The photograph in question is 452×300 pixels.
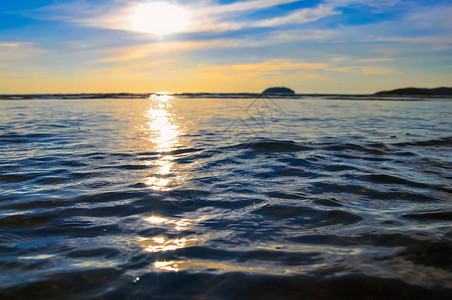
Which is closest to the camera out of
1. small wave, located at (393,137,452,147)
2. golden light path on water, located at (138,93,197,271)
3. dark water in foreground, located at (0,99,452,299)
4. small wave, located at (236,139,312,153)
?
dark water in foreground, located at (0,99,452,299)

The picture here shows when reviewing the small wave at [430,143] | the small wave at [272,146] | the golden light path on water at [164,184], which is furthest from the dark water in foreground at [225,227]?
the small wave at [430,143]

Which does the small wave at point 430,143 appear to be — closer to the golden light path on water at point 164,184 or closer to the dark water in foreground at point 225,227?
the dark water in foreground at point 225,227

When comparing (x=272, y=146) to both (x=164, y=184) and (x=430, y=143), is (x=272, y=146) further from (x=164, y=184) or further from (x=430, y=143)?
(x=430, y=143)

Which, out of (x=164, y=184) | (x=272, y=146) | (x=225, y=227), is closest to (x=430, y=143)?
(x=272, y=146)

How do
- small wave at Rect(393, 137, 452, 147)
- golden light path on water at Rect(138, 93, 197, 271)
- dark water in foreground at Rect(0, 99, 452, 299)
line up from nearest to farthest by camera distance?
dark water in foreground at Rect(0, 99, 452, 299), golden light path on water at Rect(138, 93, 197, 271), small wave at Rect(393, 137, 452, 147)

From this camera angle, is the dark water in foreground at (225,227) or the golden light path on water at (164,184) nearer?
the dark water in foreground at (225,227)

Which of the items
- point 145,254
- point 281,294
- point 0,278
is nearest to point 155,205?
point 145,254

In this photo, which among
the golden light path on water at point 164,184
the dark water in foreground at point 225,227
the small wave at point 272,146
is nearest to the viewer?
the dark water in foreground at point 225,227

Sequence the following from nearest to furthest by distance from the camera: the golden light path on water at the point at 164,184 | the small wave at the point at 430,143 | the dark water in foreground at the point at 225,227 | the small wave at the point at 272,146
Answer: the dark water in foreground at the point at 225,227, the golden light path on water at the point at 164,184, the small wave at the point at 272,146, the small wave at the point at 430,143

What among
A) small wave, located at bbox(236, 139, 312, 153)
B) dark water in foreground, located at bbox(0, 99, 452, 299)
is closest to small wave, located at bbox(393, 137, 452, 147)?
dark water in foreground, located at bbox(0, 99, 452, 299)

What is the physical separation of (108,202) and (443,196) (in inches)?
189

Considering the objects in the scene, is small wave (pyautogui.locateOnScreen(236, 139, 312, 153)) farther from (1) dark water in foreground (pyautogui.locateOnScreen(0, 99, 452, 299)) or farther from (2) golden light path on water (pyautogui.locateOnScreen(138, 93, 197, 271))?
(2) golden light path on water (pyautogui.locateOnScreen(138, 93, 197, 271))

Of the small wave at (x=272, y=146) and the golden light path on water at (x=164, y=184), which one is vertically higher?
the small wave at (x=272, y=146)

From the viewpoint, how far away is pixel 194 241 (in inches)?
124
